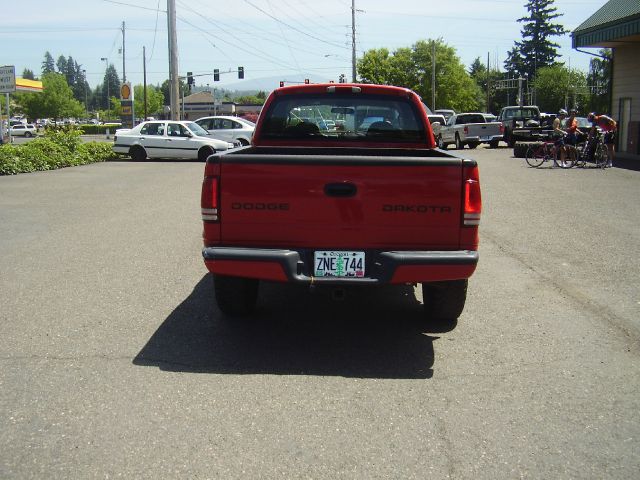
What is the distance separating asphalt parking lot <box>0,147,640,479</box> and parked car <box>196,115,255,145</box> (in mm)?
19760

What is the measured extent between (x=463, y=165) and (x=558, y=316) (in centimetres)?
206

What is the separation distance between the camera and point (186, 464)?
3.43 m

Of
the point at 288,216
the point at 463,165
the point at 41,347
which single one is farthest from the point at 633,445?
the point at 41,347

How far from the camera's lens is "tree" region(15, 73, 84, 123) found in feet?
351

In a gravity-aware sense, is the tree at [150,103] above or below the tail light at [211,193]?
above

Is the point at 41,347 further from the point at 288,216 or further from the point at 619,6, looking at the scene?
the point at 619,6

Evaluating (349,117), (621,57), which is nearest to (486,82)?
(621,57)

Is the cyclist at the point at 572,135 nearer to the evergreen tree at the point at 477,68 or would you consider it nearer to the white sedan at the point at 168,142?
the white sedan at the point at 168,142

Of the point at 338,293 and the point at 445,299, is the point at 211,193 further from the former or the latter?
the point at 445,299

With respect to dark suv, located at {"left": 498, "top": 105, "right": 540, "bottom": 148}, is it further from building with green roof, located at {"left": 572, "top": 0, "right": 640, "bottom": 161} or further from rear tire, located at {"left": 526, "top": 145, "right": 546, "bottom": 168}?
rear tire, located at {"left": 526, "top": 145, "right": 546, "bottom": 168}

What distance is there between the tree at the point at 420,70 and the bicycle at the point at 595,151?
69250 mm

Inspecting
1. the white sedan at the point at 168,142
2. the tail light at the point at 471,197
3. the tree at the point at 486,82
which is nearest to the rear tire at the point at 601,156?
the white sedan at the point at 168,142

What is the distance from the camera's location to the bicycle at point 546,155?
71.1 feet

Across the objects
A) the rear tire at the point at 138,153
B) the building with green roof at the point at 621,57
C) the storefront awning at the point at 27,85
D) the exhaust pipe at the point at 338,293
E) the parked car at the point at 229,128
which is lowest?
the exhaust pipe at the point at 338,293
